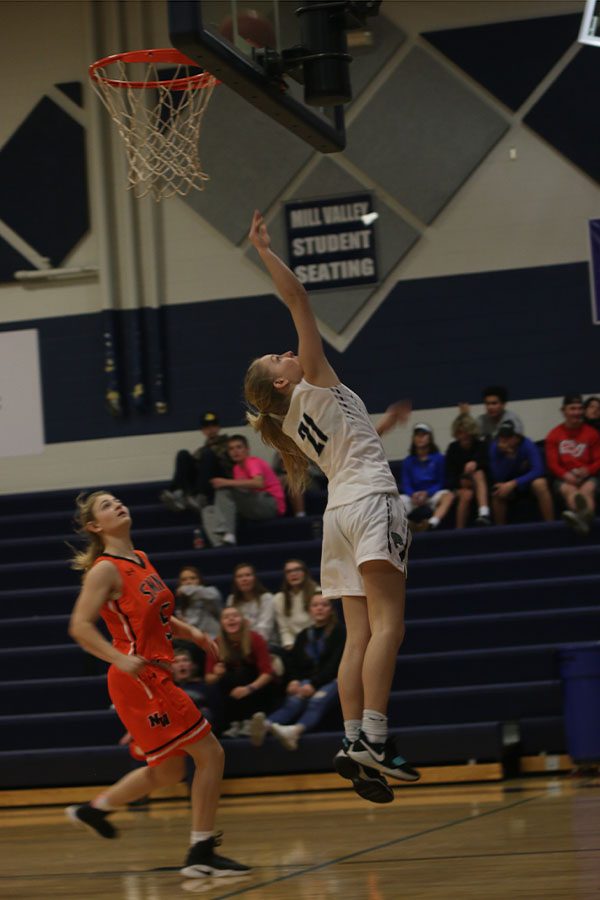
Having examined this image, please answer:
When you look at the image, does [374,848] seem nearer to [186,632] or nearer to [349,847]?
[349,847]

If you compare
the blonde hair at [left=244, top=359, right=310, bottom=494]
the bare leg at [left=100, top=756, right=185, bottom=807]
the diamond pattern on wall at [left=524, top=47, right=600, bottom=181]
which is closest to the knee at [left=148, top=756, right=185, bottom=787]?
the bare leg at [left=100, top=756, right=185, bottom=807]

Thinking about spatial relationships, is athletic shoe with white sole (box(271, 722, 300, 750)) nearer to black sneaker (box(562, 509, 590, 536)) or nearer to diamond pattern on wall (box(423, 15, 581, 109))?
black sneaker (box(562, 509, 590, 536))

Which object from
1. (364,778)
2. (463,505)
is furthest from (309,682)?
(364,778)

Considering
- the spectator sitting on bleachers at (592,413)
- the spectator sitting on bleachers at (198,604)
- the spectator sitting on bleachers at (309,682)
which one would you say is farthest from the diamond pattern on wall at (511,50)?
the spectator sitting on bleachers at (309,682)

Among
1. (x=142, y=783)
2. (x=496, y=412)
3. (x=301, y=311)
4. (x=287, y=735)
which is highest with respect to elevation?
(x=496, y=412)

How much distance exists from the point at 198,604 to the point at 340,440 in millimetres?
5556

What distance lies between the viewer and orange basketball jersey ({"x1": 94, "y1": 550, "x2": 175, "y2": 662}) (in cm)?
631

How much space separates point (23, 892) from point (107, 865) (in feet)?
2.55

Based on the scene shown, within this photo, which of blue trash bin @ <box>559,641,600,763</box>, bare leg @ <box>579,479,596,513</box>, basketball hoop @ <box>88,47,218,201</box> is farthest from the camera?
bare leg @ <box>579,479,596,513</box>

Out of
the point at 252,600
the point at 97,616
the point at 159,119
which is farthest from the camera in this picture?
the point at 252,600

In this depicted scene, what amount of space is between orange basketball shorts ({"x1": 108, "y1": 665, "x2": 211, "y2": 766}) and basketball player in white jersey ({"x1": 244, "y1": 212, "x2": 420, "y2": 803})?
44.7 inches

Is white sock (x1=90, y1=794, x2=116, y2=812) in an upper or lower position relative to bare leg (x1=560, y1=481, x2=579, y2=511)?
lower

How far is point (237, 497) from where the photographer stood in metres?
12.6

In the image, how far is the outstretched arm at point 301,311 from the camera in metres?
5.24
